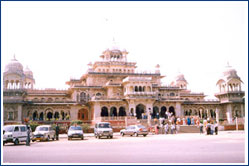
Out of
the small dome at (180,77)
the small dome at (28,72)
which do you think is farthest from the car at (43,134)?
the small dome at (180,77)

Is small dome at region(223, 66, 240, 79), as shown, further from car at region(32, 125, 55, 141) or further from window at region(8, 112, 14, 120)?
car at region(32, 125, 55, 141)

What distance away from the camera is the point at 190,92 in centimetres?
6619

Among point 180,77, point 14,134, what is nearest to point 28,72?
point 180,77

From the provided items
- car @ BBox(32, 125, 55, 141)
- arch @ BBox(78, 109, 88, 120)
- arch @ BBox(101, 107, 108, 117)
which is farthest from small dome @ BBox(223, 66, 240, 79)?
car @ BBox(32, 125, 55, 141)

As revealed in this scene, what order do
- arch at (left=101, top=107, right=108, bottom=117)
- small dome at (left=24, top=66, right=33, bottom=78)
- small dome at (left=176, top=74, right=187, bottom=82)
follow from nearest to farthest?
arch at (left=101, top=107, right=108, bottom=117) → small dome at (left=24, top=66, right=33, bottom=78) → small dome at (left=176, top=74, right=187, bottom=82)

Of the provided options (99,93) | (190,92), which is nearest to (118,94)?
(99,93)

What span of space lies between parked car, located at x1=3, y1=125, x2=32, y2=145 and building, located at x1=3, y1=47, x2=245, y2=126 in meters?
19.9

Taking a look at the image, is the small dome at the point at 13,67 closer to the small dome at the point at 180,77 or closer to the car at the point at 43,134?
the car at the point at 43,134

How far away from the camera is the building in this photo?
46.5 metres

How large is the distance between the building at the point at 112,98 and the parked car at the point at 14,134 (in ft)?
65.4

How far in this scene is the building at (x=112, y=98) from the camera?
46.5 meters

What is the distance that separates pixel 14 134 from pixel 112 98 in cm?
2691

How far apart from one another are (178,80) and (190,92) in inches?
203

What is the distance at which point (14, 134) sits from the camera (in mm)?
20750
